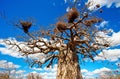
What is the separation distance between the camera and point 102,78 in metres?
32.3

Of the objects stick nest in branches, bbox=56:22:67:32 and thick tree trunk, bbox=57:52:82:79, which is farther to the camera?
thick tree trunk, bbox=57:52:82:79

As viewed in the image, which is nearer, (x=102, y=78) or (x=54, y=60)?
(x=54, y=60)

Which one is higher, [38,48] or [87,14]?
[87,14]

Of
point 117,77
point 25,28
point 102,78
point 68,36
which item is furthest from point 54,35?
point 102,78

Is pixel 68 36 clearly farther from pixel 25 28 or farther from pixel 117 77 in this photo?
pixel 117 77

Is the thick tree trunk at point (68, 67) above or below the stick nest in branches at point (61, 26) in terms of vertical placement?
below

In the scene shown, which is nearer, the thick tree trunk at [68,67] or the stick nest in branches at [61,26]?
the stick nest in branches at [61,26]

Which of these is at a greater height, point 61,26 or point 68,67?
point 61,26

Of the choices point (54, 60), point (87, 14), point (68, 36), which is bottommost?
point (54, 60)

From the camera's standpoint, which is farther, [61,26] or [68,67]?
[68,67]

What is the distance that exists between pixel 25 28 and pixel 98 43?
13.7ft

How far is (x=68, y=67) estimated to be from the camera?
1350 cm

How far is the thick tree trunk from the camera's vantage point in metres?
13.4

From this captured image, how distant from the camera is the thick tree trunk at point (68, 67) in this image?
13.4m
